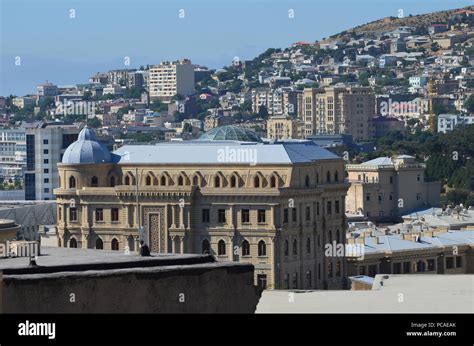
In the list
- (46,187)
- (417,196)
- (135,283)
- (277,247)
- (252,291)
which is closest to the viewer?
(135,283)

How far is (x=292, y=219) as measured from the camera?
9031 cm

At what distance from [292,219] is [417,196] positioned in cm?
5555

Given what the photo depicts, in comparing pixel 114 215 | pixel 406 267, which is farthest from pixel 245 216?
pixel 406 267

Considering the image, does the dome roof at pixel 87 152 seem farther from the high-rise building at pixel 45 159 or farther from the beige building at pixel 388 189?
the high-rise building at pixel 45 159

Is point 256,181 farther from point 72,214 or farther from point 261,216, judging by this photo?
point 72,214

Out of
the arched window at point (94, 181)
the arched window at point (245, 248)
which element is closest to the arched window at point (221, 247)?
the arched window at point (245, 248)

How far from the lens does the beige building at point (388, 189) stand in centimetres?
14025

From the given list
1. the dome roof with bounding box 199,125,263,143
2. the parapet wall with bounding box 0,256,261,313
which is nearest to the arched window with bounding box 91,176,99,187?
the dome roof with bounding box 199,125,263,143

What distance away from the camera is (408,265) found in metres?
97.9

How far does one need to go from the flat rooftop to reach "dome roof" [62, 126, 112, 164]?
184 ft
